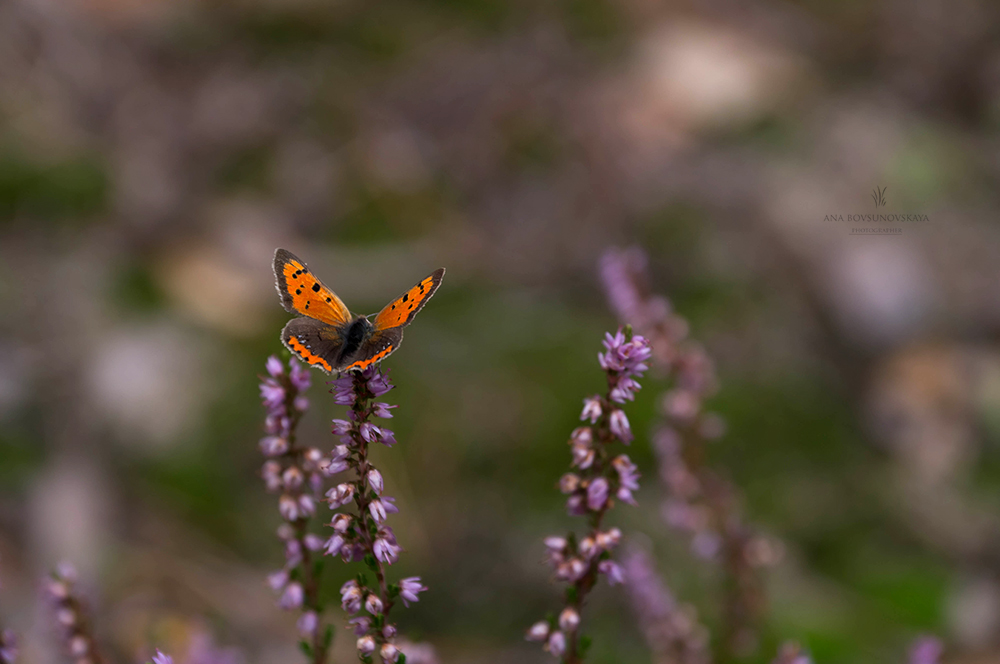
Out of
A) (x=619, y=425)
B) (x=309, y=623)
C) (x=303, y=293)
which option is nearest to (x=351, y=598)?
(x=309, y=623)

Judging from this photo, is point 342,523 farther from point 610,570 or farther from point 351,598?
point 610,570

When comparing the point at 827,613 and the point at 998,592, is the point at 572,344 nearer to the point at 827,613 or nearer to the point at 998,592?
the point at 827,613

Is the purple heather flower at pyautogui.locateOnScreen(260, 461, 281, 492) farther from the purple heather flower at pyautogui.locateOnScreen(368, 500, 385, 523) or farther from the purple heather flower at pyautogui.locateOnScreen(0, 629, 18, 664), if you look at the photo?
the purple heather flower at pyautogui.locateOnScreen(0, 629, 18, 664)

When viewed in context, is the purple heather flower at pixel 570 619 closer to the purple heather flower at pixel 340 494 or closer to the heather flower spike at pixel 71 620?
the purple heather flower at pixel 340 494
